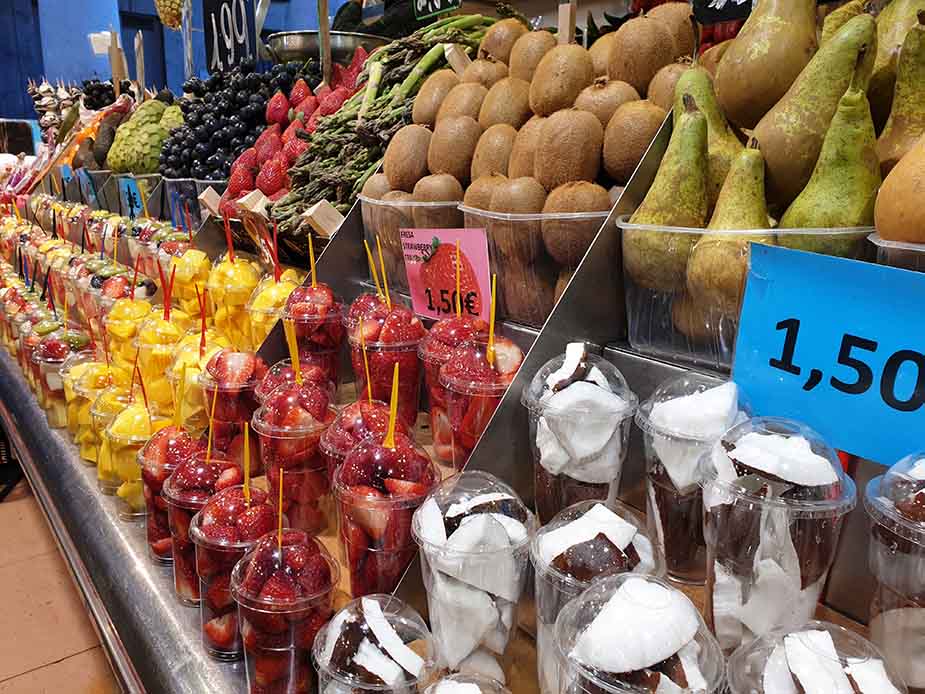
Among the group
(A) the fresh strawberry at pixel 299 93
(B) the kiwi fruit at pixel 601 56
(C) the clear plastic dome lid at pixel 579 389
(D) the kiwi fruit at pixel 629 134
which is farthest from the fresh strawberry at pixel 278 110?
(C) the clear plastic dome lid at pixel 579 389

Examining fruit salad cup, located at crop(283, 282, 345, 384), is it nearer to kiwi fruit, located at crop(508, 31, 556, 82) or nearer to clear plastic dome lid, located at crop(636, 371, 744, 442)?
kiwi fruit, located at crop(508, 31, 556, 82)

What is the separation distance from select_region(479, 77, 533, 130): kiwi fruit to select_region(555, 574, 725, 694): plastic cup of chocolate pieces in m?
0.98

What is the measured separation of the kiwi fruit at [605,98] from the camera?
1172 mm

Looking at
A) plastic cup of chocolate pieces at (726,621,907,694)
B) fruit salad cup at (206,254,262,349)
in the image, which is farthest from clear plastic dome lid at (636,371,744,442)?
fruit salad cup at (206,254,262,349)

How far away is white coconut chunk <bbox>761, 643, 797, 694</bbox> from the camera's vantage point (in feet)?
1.69

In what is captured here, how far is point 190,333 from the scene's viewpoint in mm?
1596

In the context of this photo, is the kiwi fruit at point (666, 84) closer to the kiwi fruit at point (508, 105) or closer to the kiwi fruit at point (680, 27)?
the kiwi fruit at point (680, 27)

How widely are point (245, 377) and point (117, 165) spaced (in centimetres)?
243

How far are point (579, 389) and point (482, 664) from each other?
32 cm

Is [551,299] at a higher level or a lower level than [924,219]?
lower

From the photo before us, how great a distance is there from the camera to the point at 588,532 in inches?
27.6

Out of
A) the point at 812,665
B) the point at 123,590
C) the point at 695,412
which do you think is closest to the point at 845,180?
the point at 695,412

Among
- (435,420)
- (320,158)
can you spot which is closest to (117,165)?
(320,158)

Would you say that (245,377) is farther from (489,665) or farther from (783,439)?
(783,439)
